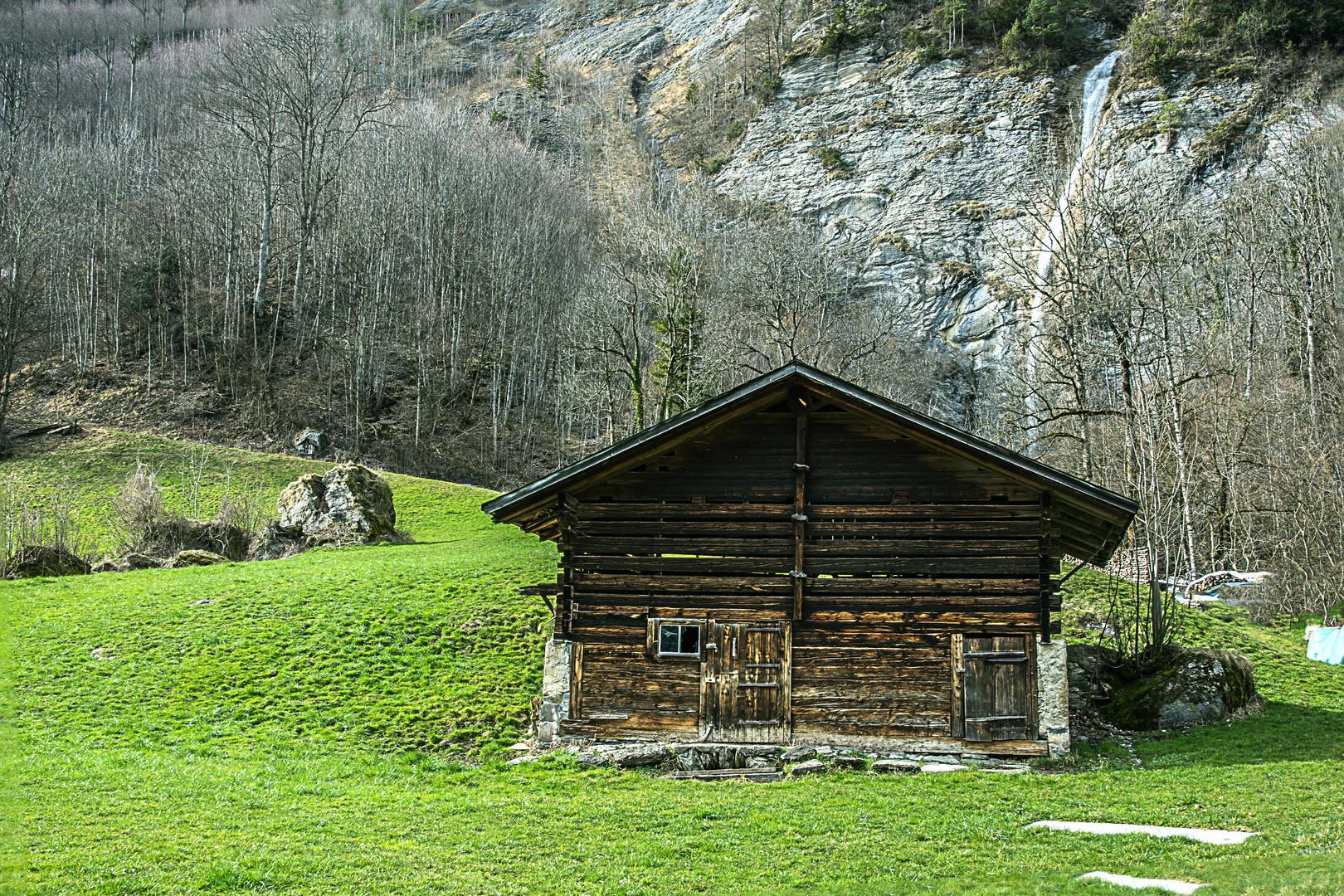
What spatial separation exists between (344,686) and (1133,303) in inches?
1118

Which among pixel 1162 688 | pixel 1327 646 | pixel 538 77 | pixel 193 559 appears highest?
pixel 538 77

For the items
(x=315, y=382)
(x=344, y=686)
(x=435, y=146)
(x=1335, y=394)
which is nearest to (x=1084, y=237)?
(x=1335, y=394)

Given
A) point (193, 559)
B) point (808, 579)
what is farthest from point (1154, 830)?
point (193, 559)

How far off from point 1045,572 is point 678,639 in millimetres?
5702

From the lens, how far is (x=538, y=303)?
6222 centimetres

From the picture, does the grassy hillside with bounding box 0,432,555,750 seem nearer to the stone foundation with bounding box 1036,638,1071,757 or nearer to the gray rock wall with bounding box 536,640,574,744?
Result: the gray rock wall with bounding box 536,640,574,744

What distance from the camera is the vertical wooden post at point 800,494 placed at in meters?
14.0

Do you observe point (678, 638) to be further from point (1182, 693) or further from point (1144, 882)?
point (1182, 693)

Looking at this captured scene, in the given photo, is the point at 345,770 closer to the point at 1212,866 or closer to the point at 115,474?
the point at 1212,866

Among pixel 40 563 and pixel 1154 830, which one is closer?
pixel 1154 830

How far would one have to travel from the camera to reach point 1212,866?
24.1ft

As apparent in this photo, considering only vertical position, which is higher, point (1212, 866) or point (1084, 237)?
point (1084, 237)

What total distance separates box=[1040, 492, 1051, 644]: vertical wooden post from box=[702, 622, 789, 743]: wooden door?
3.85m

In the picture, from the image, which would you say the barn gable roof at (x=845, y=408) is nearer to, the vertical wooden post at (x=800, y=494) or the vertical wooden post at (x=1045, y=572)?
the vertical wooden post at (x=1045, y=572)
